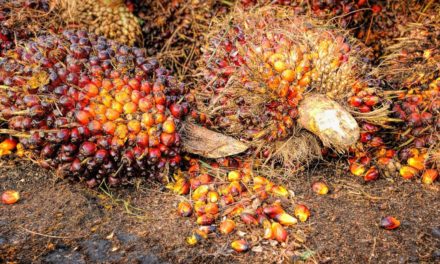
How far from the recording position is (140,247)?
2326 millimetres

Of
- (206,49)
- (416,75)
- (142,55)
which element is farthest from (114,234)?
(416,75)

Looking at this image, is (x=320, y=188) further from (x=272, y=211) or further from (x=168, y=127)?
(x=168, y=127)

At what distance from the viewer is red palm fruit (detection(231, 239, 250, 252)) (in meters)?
2.32

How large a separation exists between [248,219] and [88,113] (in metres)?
1.07

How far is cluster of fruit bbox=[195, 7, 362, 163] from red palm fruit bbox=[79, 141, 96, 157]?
77 centimetres

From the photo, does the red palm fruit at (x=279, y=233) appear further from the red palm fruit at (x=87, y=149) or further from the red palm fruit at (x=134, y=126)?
the red palm fruit at (x=87, y=149)

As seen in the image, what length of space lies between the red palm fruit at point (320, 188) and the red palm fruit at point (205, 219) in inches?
26.6

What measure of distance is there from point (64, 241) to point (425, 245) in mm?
1814

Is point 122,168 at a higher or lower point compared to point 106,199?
higher

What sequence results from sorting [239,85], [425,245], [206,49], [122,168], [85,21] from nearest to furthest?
[425,245]
[122,168]
[239,85]
[206,49]
[85,21]

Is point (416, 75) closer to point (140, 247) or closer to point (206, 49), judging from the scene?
point (206, 49)

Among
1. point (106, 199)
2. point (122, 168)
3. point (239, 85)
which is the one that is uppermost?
point (239, 85)

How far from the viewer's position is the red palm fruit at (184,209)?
102 inches

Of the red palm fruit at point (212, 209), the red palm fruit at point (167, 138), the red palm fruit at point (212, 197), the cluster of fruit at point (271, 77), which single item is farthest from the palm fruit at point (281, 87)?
the red palm fruit at point (212, 209)
